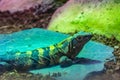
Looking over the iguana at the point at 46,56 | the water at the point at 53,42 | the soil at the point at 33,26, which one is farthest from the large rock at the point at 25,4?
the iguana at the point at 46,56

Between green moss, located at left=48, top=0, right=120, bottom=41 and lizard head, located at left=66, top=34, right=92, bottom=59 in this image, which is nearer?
lizard head, located at left=66, top=34, right=92, bottom=59

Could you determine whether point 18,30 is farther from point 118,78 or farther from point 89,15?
point 118,78

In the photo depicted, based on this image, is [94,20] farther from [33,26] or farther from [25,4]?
[25,4]

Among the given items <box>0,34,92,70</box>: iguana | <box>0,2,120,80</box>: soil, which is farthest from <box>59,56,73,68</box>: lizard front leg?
<box>0,2,120,80</box>: soil

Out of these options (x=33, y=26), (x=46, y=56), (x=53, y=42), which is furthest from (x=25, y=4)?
(x=46, y=56)

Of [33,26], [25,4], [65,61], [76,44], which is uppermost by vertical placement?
[25,4]

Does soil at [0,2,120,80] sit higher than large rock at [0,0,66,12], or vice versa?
large rock at [0,0,66,12]

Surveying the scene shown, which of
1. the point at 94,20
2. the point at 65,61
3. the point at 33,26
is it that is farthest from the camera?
the point at 33,26

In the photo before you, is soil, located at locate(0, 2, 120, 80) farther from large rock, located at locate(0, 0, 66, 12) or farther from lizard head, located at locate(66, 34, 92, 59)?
lizard head, located at locate(66, 34, 92, 59)

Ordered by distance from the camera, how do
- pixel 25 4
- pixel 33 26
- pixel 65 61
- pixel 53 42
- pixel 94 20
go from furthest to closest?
pixel 25 4, pixel 33 26, pixel 94 20, pixel 53 42, pixel 65 61
